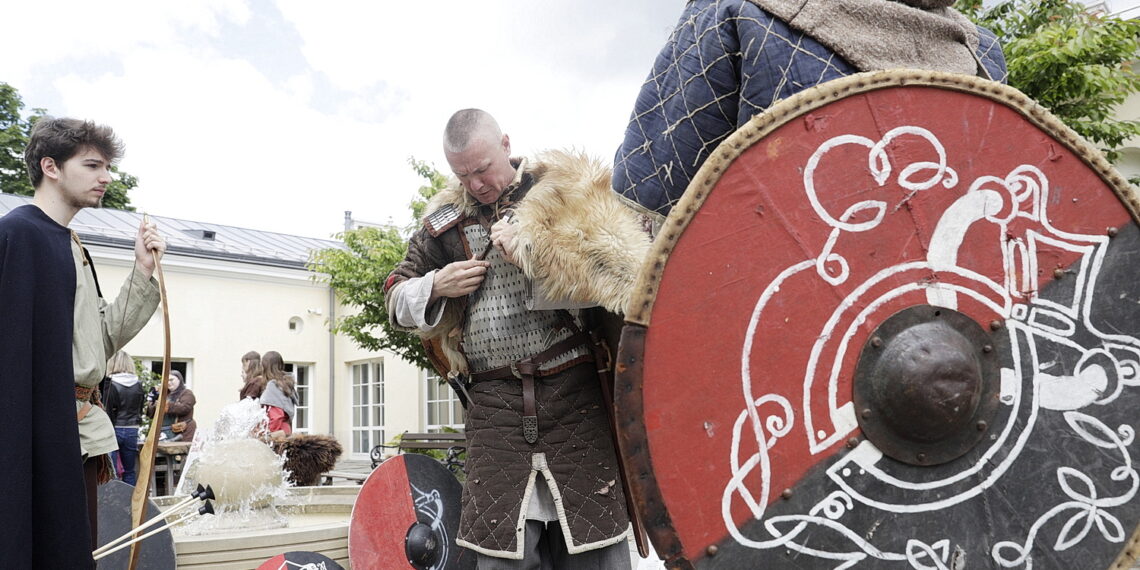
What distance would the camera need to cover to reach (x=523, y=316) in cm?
229

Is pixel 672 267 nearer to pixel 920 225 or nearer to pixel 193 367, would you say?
pixel 920 225

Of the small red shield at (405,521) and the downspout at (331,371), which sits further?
the downspout at (331,371)

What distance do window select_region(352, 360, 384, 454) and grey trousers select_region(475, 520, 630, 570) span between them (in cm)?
1766

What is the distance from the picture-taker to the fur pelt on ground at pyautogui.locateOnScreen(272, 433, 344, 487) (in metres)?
5.06

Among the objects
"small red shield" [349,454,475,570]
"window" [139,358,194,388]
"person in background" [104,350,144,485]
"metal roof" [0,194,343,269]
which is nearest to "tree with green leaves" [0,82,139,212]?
"metal roof" [0,194,343,269]

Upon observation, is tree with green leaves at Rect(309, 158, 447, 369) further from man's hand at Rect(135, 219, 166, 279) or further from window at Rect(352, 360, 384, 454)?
man's hand at Rect(135, 219, 166, 279)

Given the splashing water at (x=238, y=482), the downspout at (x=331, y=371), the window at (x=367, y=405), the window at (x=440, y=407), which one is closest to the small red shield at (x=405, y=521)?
the splashing water at (x=238, y=482)

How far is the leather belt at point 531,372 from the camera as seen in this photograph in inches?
87.7

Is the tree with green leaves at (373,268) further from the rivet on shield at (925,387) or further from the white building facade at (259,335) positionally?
the rivet on shield at (925,387)

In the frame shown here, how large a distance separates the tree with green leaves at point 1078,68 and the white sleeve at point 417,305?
18.9 ft

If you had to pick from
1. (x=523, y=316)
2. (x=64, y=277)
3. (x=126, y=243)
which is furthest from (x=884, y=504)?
(x=126, y=243)

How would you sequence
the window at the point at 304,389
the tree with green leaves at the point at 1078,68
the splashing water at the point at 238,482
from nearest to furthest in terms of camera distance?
the splashing water at the point at 238,482, the tree with green leaves at the point at 1078,68, the window at the point at 304,389

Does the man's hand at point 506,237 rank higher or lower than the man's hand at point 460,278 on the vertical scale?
higher

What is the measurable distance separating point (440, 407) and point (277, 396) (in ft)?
39.4
